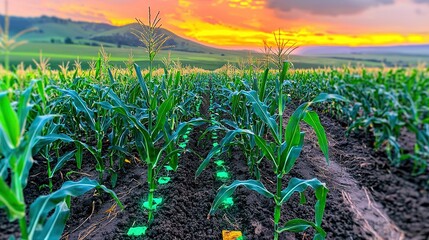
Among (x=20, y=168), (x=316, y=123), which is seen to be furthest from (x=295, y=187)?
(x=20, y=168)

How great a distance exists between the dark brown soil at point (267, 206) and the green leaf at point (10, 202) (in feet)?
2.69

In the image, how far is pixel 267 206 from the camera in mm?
2650

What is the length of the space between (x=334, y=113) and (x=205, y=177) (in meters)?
3.41

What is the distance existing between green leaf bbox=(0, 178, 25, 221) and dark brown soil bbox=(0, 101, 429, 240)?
2.69 feet

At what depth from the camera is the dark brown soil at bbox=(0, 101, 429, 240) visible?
1.64 meters

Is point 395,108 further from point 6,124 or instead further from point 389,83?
point 6,124

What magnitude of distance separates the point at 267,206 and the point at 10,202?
1984 millimetres

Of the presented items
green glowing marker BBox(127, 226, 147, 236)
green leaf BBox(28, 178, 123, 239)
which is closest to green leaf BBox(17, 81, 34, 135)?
green leaf BBox(28, 178, 123, 239)

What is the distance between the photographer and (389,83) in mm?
2352

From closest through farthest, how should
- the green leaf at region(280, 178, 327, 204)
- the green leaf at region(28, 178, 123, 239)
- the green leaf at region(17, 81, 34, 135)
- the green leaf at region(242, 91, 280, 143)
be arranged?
the green leaf at region(17, 81, 34, 135) < the green leaf at region(28, 178, 123, 239) < the green leaf at region(280, 178, 327, 204) < the green leaf at region(242, 91, 280, 143)

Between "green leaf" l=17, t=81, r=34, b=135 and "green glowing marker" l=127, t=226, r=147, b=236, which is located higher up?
"green leaf" l=17, t=81, r=34, b=135

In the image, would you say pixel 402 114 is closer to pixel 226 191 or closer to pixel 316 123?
pixel 316 123

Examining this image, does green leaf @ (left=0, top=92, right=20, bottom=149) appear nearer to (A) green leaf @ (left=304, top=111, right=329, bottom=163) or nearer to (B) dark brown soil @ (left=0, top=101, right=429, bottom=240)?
(B) dark brown soil @ (left=0, top=101, right=429, bottom=240)

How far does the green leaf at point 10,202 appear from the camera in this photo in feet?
3.82
